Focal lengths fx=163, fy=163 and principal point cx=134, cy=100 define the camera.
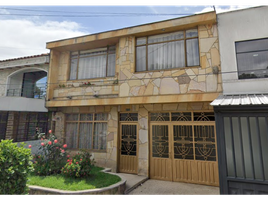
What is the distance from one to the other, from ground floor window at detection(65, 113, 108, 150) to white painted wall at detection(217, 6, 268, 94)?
5.84 m

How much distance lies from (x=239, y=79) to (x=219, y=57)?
3.63 ft

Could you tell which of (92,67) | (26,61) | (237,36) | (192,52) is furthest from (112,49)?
(237,36)

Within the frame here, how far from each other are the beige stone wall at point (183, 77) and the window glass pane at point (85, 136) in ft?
9.41

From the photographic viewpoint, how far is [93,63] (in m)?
8.94

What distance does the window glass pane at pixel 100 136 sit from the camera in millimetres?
8359

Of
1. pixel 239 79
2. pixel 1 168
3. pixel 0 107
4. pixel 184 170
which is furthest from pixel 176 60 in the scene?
pixel 0 107

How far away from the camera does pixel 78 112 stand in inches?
353

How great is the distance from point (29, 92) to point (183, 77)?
32.8 ft

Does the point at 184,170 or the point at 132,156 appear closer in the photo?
the point at 184,170

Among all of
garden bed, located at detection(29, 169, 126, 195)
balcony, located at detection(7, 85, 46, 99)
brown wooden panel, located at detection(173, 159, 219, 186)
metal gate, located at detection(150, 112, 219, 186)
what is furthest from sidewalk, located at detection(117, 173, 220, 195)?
balcony, located at detection(7, 85, 46, 99)

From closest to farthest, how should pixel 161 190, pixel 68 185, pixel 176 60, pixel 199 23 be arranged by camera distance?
pixel 68 185 → pixel 161 190 → pixel 199 23 → pixel 176 60

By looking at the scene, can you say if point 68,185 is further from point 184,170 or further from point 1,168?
point 184,170

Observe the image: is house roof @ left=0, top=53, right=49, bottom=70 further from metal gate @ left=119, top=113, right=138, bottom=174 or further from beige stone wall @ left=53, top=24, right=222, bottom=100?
metal gate @ left=119, top=113, right=138, bottom=174

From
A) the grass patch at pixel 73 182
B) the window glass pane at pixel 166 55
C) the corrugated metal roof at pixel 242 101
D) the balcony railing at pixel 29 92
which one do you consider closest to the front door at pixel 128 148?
the grass patch at pixel 73 182
